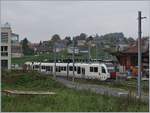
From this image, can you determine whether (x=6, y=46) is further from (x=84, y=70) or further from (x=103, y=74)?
(x=103, y=74)

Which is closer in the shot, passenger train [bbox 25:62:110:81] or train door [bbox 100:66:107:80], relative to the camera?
train door [bbox 100:66:107:80]

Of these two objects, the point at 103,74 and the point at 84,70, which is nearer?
the point at 103,74

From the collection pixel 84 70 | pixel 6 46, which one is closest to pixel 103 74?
pixel 84 70

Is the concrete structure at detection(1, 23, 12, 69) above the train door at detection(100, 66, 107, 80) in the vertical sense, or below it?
above

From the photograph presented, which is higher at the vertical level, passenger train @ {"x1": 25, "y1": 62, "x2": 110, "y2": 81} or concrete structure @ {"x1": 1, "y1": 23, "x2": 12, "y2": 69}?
concrete structure @ {"x1": 1, "y1": 23, "x2": 12, "y2": 69}

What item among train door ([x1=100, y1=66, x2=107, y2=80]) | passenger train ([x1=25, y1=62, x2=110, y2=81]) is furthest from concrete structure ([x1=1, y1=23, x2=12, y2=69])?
train door ([x1=100, y1=66, x2=107, y2=80])

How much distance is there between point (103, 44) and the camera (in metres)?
109

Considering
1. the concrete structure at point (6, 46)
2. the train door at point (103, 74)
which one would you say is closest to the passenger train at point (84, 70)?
the train door at point (103, 74)

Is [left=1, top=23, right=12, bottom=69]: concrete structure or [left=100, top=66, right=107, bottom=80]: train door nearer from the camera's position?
[left=100, top=66, right=107, bottom=80]: train door

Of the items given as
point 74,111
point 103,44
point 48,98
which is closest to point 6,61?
point 103,44

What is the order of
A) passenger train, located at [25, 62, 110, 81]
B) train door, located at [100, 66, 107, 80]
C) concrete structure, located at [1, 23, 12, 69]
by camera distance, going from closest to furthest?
1. train door, located at [100, 66, 107, 80]
2. passenger train, located at [25, 62, 110, 81]
3. concrete structure, located at [1, 23, 12, 69]

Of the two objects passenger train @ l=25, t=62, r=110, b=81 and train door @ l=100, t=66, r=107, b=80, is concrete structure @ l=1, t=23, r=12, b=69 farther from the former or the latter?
train door @ l=100, t=66, r=107, b=80

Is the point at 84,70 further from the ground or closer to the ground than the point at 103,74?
further from the ground

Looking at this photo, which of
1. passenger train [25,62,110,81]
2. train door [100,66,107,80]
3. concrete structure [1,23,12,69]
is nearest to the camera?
train door [100,66,107,80]
